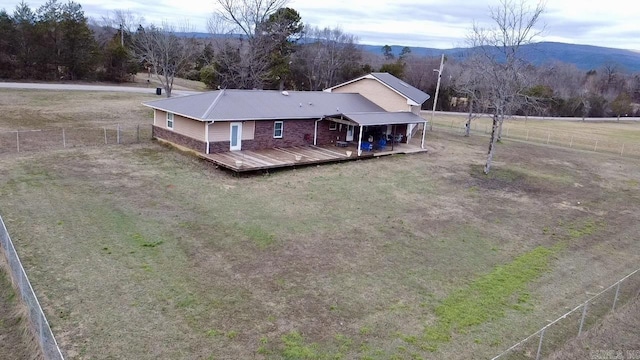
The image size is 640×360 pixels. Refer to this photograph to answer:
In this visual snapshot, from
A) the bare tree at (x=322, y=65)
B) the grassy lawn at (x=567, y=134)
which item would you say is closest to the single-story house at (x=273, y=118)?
the grassy lawn at (x=567, y=134)

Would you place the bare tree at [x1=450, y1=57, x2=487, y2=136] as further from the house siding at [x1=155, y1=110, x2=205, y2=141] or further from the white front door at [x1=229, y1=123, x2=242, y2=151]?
the house siding at [x1=155, y1=110, x2=205, y2=141]

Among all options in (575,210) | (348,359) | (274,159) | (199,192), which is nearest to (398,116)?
(274,159)

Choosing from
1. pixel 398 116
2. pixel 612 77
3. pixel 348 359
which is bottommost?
pixel 348 359

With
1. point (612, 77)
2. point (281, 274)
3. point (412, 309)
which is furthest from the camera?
point (612, 77)

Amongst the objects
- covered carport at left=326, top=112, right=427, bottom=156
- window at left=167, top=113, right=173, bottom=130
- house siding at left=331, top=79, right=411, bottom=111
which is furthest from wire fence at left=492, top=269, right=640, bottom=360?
house siding at left=331, top=79, right=411, bottom=111

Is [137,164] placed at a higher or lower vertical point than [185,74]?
lower

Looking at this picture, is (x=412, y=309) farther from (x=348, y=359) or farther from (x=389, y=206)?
(x=389, y=206)

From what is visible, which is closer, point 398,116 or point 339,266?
point 339,266

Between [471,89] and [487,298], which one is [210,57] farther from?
[487,298]
